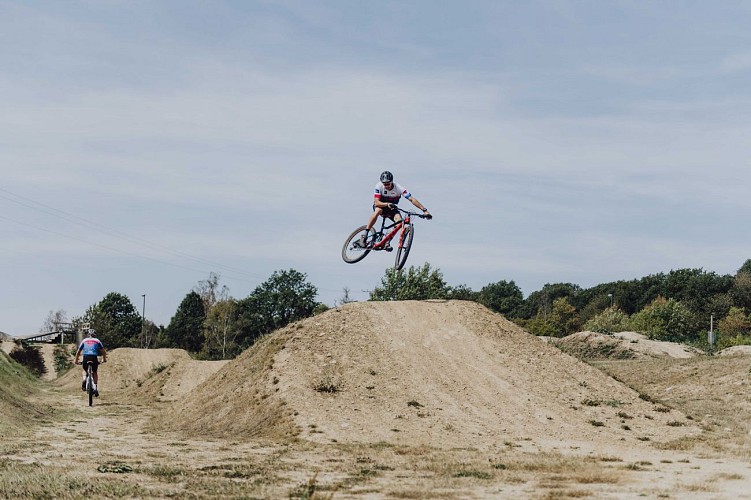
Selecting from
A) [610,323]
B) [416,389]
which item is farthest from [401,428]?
[610,323]

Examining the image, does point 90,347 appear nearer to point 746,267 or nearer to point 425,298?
point 425,298

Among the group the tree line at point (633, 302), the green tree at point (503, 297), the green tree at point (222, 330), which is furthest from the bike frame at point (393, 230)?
the green tree at point (503, 297)

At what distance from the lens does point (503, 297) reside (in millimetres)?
162250

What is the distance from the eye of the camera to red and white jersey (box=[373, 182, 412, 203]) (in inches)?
1077

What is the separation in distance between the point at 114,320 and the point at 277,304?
31090mm

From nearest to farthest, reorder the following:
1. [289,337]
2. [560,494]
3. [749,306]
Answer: [560,494] → [289,337] → [749,306]

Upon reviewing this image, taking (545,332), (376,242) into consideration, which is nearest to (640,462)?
(376,242)

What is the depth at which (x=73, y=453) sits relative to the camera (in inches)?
698

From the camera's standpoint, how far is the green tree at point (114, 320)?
11375 cm

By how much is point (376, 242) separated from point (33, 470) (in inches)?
635

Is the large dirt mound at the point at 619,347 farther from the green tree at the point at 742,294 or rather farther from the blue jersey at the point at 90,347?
the green tree at the point at 742,294

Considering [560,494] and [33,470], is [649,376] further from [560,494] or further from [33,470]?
[33,470]

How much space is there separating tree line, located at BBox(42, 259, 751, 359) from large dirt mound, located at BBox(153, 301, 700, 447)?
62.7m

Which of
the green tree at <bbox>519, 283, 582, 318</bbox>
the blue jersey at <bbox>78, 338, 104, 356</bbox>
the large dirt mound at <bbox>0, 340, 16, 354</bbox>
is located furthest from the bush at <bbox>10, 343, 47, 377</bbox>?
the green tree at <bbox>519, 283, 582, 318</bbox>
